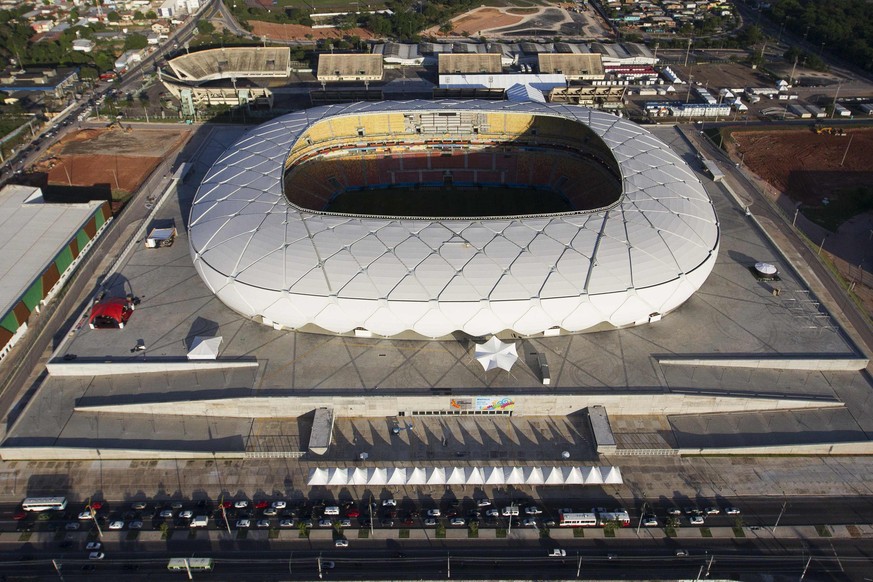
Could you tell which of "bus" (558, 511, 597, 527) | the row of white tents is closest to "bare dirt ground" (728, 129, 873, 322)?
the row of white tents

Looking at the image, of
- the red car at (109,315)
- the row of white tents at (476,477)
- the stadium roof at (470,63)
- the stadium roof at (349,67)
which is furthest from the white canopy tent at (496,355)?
the stadium roof at (349,67)

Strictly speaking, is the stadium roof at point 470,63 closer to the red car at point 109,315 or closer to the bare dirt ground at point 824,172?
the bare dirt ground at point 824,172

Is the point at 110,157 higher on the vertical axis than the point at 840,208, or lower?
higher

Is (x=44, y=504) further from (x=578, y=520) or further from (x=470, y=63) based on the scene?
(x=470, y=63)

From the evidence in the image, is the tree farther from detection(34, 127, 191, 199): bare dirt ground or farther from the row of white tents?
the row of white tents

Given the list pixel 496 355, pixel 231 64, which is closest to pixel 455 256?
pixel 496 355

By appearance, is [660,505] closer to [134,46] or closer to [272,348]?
[272,348]

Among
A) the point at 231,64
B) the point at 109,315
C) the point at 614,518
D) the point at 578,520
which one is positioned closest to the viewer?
the point at 578,520

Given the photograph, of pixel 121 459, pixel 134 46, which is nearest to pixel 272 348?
pixel 121 459
